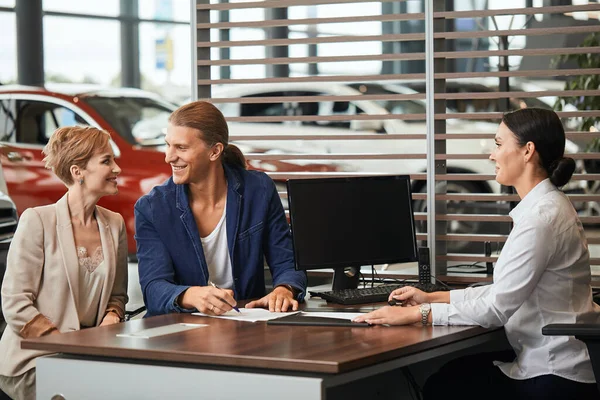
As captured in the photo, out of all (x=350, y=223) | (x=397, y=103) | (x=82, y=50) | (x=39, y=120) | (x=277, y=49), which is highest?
(x=82, y=50)

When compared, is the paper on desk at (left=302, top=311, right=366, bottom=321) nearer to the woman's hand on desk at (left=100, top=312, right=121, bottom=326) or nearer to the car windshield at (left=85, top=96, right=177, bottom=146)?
the woman's hand on desk at (left=100, top=312, right=121, bottom=326)

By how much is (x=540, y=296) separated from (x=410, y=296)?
1.52 feet

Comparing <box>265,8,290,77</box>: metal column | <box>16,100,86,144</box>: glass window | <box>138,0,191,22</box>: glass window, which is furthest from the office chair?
<box>138,0,191,22</box>: glass window

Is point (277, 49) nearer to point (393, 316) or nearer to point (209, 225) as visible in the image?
point (209, 225)

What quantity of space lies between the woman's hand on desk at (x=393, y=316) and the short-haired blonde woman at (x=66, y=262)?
3.13 feet

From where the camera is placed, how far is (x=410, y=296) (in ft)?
11.0

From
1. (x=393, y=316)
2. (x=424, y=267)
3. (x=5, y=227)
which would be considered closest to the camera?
(x=393, y=316)

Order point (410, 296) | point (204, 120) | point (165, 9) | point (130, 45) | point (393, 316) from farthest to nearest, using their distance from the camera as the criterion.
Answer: point (165, 9), point (130, 45), point (204, 120), point (410, 296), point (393, 316)

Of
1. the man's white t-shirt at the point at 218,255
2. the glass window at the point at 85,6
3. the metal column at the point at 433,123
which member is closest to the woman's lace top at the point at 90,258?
the man's white t-shirt at the point at 218,255

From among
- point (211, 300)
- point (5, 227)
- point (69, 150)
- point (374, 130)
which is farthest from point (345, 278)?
point (374, 130)

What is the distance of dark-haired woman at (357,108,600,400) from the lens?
2.97 m

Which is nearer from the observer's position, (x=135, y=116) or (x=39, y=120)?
(x=39, y=120)

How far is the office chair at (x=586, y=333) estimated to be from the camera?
2682 millimetres

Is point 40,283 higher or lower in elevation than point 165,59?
lower
